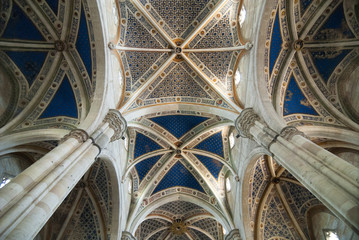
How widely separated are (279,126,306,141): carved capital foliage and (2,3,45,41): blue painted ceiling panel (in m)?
10.8

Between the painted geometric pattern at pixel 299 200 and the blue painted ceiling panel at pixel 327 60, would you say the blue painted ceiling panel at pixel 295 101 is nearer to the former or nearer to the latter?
the blue painted ceiling panel at pixel 327 60

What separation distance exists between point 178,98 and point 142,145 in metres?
3.63

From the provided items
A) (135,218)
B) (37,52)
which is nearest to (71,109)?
(37,52)

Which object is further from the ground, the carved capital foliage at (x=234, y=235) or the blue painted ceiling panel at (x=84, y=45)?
the blue painted ceiling panel at (x=84, y=45)

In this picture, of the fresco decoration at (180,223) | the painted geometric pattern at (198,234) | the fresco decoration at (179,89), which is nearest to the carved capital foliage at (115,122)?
the fresco decoration at (179,89)

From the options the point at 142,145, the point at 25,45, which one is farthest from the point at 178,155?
the point at 25,45

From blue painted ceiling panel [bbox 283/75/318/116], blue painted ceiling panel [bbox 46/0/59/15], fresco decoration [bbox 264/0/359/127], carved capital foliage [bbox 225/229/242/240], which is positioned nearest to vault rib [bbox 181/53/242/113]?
fresco decoration [bbox 264/0/359/127]

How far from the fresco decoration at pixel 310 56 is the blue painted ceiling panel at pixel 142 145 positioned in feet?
24.9

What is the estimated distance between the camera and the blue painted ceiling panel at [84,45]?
10.8m

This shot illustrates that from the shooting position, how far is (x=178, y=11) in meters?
13.7

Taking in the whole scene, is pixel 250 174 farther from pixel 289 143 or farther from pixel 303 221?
pixel 289 143

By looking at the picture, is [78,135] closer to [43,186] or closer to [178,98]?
[43,186]

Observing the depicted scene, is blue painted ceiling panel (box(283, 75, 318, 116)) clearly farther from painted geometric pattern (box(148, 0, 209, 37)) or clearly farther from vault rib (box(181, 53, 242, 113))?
painted geometric pattern (box(148, 0, 209, 37))

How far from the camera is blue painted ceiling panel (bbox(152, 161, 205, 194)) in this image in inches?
631
